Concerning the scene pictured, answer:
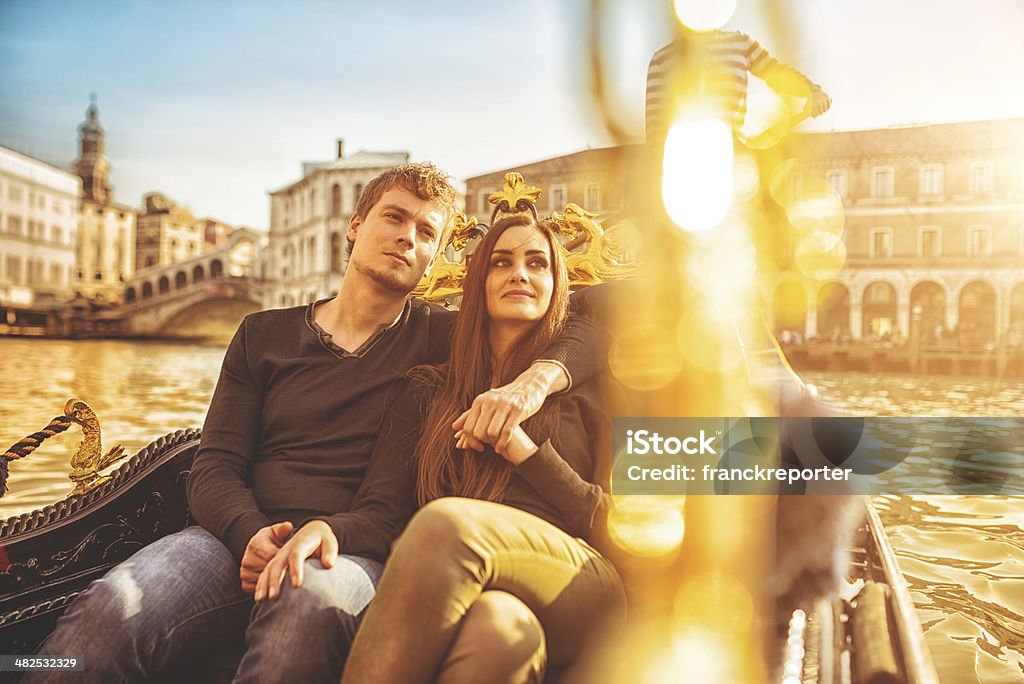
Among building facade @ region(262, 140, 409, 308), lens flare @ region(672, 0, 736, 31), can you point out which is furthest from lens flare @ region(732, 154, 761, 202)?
building facade @ region(262, 140, 409, 308)

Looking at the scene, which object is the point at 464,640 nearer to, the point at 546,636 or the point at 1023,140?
the point at 546,636

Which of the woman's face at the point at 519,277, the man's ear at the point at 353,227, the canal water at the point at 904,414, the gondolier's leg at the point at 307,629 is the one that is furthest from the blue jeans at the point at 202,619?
the canal water at the point at 904,414

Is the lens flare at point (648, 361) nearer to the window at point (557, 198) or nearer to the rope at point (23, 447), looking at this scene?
the window at point (557, 198)

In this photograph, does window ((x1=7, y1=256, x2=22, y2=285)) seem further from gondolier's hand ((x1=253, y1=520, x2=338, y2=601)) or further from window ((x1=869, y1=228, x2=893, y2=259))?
window ((x1=869, y1=228, x2=893, y2=259))

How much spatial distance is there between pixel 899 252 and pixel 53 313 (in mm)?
2312

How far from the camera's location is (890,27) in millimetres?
1695

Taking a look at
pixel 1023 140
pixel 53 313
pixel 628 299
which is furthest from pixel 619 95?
pixel 53 313

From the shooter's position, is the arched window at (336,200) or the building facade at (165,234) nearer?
the arched window at (336,200)

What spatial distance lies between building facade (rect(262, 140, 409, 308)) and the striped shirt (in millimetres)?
628

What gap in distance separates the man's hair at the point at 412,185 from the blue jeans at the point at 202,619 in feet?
2.09

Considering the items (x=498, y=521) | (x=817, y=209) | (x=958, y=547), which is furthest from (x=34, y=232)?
(x=958, y=547)

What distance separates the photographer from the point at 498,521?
98 cm

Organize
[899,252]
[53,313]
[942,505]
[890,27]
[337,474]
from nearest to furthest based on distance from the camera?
[337,474], [890,27], [899,252], [53,313], [942,505]

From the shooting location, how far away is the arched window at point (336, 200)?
1920 millimetres
